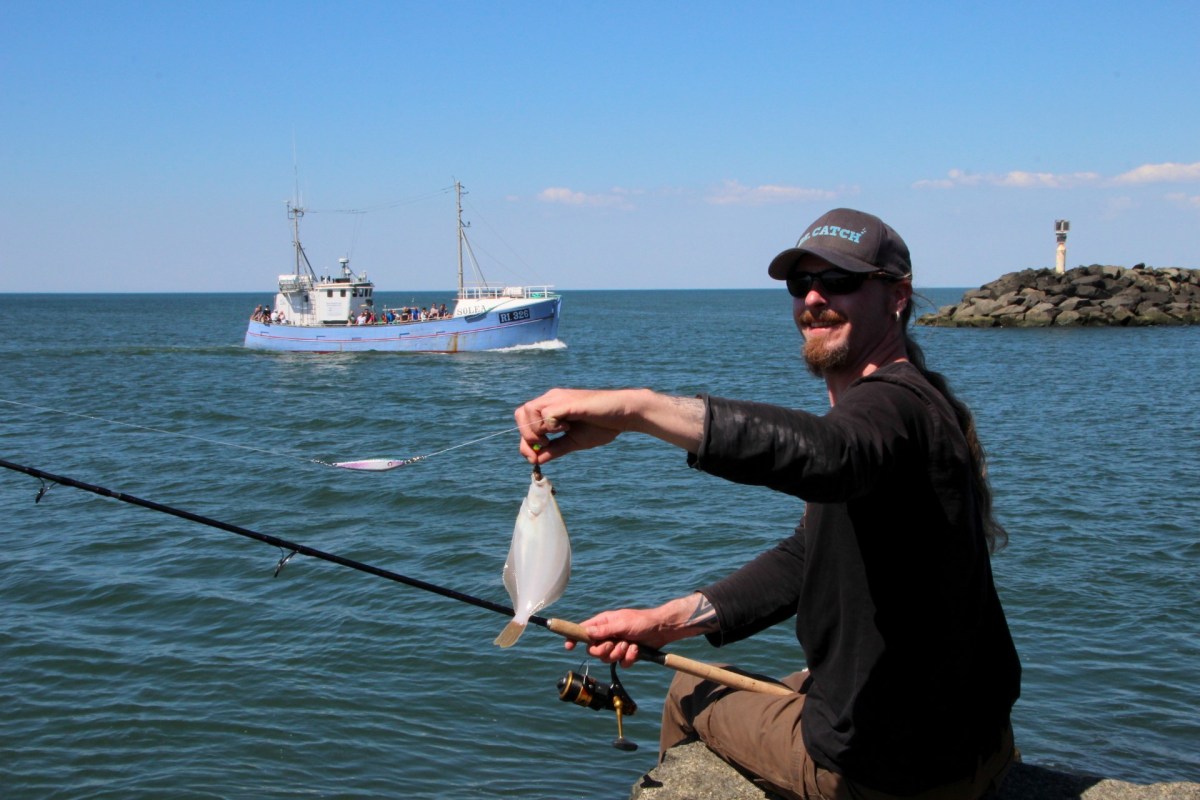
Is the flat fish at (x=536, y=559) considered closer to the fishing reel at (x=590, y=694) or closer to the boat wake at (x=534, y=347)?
the fishing reel at (x=590, y=694)

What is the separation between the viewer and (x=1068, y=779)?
360 cm

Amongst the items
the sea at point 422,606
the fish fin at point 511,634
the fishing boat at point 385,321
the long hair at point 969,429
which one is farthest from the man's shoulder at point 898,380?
the fishing boat at point 385,321

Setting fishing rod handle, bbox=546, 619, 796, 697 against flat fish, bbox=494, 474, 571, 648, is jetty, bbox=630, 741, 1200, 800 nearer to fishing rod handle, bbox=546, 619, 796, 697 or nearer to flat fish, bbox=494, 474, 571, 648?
fishing rod handle, bbox=546, 619, 796, 697

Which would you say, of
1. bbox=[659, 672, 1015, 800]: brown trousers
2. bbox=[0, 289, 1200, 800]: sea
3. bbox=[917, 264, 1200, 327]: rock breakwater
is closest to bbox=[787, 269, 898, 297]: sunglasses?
bbox=[0, 289, 1200, 800]: sea

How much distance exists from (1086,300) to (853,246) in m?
66.5

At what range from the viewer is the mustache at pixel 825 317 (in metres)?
2.72

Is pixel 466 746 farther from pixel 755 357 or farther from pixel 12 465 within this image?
pixel 755 357

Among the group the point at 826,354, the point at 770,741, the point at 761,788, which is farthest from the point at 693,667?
the point at 826,354

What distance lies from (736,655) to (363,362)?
130ft

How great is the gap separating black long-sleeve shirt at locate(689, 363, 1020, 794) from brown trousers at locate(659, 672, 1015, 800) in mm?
72

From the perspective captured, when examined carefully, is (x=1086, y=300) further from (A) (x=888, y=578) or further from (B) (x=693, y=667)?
(A) (x=888, y=578)

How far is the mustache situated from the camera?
8.93 ft

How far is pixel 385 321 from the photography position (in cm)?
4931

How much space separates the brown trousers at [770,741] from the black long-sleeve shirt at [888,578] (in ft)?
0.23
